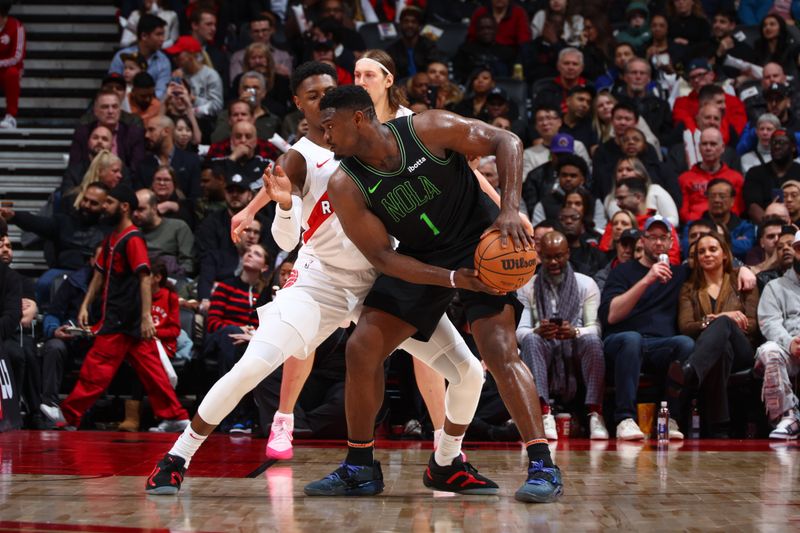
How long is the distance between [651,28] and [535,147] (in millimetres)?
2699

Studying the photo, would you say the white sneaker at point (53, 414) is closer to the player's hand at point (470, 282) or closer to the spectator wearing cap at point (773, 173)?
the player's hand at point (470, 282)

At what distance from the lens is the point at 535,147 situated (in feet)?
33.7

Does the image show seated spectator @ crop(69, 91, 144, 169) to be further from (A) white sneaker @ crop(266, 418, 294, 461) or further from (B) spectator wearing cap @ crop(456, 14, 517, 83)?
(A) white sneaker @ crop(266, 418, 294, 461)

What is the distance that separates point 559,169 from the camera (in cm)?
967

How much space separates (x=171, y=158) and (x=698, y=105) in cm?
486

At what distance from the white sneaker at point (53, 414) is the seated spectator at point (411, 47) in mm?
5147

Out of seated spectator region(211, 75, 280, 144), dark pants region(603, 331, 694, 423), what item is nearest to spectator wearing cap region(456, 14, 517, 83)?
seated spectator region(211, 75, 280, 144)

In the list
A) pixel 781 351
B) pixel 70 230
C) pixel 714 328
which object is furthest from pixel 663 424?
pixel 70 230

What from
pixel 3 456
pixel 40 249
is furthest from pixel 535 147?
pixel 3 456

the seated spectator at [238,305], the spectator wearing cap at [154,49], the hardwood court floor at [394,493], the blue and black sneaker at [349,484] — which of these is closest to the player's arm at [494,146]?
the hardwood court floor at [394,493]

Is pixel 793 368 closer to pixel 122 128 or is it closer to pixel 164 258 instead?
pixel 164 258

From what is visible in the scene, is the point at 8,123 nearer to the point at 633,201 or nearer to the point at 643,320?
the point at 633,201

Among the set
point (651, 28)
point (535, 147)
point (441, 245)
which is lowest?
point (441, 245)

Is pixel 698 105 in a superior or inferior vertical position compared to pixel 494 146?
superior
